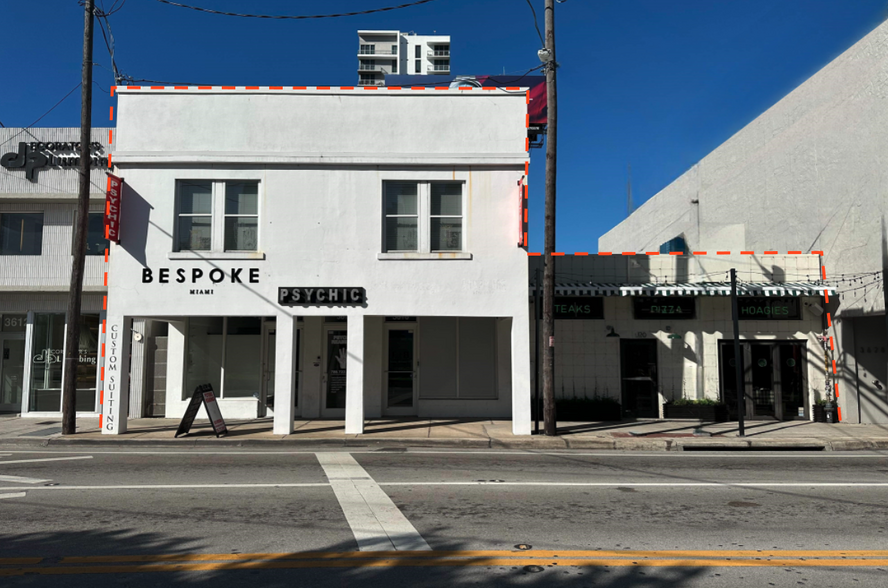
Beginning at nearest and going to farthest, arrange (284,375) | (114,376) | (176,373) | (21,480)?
1. (21,480)
2. (114,376)
3. (284,375)
4. (176,373)

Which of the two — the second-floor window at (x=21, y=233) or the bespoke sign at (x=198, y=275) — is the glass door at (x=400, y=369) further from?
the second-floor window at (x=21, y=233)

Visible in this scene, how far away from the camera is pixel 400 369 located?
16344 mm

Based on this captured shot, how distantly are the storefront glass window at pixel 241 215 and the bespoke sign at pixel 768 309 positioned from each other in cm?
1203

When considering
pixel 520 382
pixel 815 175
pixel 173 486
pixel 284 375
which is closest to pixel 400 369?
pixel 284 375

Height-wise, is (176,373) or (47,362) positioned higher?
(47,362)

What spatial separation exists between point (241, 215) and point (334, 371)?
14.9 ft

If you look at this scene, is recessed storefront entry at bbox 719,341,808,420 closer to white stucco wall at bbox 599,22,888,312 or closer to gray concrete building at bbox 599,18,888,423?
gray concrete building at bbox 599,18,888,423

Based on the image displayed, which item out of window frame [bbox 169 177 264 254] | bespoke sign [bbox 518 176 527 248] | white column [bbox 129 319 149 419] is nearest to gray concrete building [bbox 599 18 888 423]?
bespoke sign [bbox 518 176 527 248]

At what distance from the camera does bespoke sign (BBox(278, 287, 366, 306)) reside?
1358 centimetres

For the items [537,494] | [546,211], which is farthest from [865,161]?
[537,494]

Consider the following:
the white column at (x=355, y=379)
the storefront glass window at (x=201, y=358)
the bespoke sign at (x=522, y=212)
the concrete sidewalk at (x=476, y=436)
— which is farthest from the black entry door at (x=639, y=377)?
the storefront glass window at (x=201, y=358)

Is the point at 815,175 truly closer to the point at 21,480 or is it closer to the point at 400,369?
the point at 400,369

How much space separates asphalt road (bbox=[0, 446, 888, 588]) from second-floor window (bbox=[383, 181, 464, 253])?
5162 mm

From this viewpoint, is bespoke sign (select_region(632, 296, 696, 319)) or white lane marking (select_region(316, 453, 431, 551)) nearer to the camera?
white lane marking (select_region(316, 453, 431, 551))
